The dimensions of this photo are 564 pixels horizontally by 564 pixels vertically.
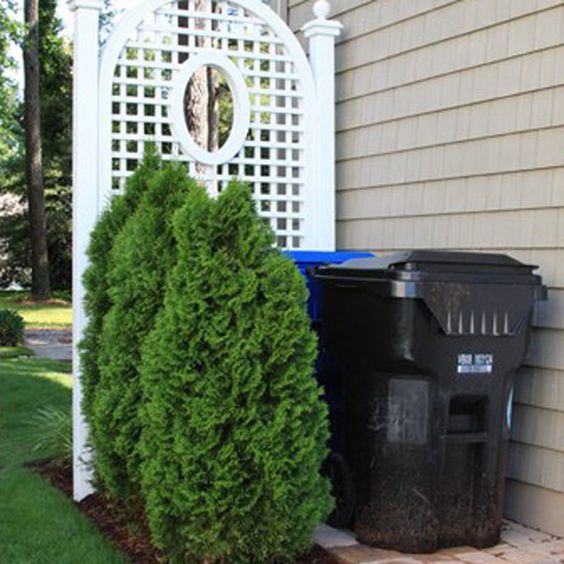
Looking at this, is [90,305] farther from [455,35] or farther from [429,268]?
[455,35]

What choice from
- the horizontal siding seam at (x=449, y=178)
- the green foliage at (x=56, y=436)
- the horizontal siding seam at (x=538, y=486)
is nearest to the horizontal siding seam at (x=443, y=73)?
the horizontal siding seam at (x=449, y=178)

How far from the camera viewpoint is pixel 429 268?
3443 mm

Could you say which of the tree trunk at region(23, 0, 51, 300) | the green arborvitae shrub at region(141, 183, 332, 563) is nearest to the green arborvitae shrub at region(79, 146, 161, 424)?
the green arborvitae shrub at region(141, 183, 332, 563)

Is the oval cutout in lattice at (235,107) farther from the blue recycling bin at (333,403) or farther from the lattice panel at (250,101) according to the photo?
the blue recycling bin at (333,403)

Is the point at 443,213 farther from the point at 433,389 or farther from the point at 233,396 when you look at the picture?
the point at 233,396

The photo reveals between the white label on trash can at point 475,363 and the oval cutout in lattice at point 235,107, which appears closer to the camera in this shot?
the white label on trash can at point 475,363

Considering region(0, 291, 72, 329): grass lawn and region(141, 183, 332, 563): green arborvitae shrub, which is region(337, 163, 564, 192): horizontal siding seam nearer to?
region(141, 183, 332, 563): green arborvitae shrub

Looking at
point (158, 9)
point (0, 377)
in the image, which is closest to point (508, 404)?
point (158, 9)

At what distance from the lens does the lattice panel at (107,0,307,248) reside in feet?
15.5

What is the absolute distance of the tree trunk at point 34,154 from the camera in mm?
19312

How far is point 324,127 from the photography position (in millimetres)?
5156

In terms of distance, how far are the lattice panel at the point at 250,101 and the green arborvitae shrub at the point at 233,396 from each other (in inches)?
58.2

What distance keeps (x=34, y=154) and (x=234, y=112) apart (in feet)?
49.7

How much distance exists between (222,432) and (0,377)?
569 cm
